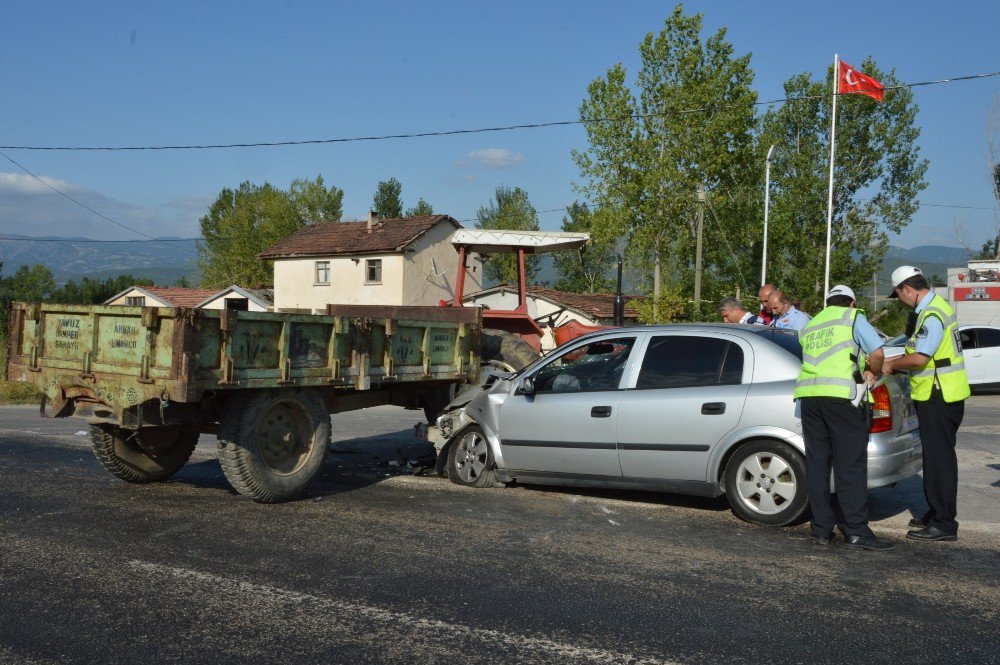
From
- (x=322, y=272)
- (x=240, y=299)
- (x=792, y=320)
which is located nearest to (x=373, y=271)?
(x=322, y=272)

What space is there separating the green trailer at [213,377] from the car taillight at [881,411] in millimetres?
4064

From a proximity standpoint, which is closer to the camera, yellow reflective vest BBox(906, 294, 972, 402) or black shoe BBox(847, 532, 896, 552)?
black shoe BBox(847, 532, 896, 552)

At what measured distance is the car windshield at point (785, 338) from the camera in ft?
22.0

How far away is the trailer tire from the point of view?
10.1 meters

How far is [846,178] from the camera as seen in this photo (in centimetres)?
4688

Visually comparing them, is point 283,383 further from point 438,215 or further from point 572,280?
point 572,280

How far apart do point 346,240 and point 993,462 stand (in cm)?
4170

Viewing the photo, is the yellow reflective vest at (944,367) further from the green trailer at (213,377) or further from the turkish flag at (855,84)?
the turkish flag at (855,84)

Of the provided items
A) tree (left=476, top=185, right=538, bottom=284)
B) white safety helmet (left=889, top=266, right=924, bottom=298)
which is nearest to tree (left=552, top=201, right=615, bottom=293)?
tree (left=476, top=185, right=538, bottom=284)

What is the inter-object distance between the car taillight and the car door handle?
6.39 ft

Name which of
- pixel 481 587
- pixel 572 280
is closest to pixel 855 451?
pixel 481 587

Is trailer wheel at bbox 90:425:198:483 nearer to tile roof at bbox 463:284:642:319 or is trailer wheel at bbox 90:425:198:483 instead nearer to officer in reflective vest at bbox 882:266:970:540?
officer in reflective vest at bbox 882:266:970:540

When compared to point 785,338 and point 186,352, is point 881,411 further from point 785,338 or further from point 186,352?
point 186,352

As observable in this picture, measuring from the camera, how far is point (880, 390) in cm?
624
